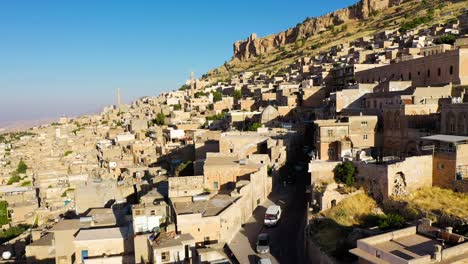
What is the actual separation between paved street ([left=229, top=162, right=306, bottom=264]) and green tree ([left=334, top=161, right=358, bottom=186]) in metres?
2.48

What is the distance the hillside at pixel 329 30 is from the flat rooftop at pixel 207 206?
4697 centimetres

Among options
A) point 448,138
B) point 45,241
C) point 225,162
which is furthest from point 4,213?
point 448,138

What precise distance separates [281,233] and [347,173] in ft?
13.0

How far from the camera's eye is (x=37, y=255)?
19.7m

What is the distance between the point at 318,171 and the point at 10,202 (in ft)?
89.4

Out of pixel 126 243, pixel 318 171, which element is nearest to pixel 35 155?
pixel 126 243

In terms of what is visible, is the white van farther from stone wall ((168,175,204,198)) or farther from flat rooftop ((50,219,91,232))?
flat rooftop ((50,219,91,232))

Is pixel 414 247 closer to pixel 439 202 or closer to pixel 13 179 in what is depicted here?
pixel 439 202

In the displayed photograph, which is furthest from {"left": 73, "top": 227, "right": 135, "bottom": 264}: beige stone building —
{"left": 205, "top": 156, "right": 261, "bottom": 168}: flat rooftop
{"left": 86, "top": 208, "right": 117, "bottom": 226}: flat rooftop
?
{"left": 205, "top": 156, "right": 261, "bottom": 168}: flat rooftop

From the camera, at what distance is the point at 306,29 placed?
95.1m

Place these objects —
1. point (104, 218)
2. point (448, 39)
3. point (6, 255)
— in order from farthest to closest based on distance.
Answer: point (448, 39)
point (6, 255)
point (104, 218)

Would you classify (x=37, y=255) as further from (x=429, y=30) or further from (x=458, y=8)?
(x=458, y=8)

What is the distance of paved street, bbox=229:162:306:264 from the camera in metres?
15.2

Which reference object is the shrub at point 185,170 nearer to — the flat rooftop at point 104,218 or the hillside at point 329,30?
the flat rooftop at point 104,218
